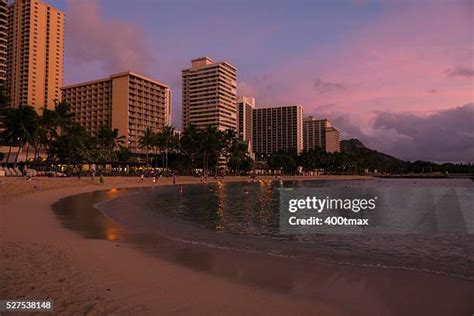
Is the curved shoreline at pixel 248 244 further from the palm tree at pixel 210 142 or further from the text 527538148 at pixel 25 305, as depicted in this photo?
the palm tree at pixel 210 142

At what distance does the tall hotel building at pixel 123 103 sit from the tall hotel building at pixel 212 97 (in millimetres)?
27605

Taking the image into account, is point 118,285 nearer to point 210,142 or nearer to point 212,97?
→ point 210,142

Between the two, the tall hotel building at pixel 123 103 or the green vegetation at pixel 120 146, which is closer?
the green vegetation at pixel 120 146

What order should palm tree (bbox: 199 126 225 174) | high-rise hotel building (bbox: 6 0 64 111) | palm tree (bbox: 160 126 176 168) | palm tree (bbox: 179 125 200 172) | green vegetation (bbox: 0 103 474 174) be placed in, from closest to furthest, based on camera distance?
1. green vegetation (bbox: 0 103 474 174)
2. palm tree (bbox: 160 126 176 168)
3. palm tree (bbox: 199 126 225 174)
4. palm tree (bbox: 179 125 200 172)
5. high-rise hotel building (bbox: 6 0 64 111)

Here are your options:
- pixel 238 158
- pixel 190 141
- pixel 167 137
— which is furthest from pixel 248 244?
pixel 238 158

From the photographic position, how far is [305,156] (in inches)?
6654

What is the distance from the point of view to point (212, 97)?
604ft

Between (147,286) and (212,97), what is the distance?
180625 millimetres

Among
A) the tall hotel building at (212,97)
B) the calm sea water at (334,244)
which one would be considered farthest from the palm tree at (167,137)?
the tall hotel building at (212,97)

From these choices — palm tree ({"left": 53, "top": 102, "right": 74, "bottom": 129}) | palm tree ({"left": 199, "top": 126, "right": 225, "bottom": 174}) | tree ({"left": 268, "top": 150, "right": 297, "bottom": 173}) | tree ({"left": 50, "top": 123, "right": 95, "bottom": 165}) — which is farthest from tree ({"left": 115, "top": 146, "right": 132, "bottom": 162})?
tree ({"left": 268, "top": 150, "right": 297, "bottom": 173})

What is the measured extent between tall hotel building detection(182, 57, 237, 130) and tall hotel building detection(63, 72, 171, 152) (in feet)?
90.6

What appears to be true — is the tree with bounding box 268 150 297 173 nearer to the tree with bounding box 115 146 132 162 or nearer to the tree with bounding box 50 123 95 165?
the tree with bounding box 115 146 132 162

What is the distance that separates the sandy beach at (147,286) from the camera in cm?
607

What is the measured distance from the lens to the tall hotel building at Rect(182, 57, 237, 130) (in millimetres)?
182250
